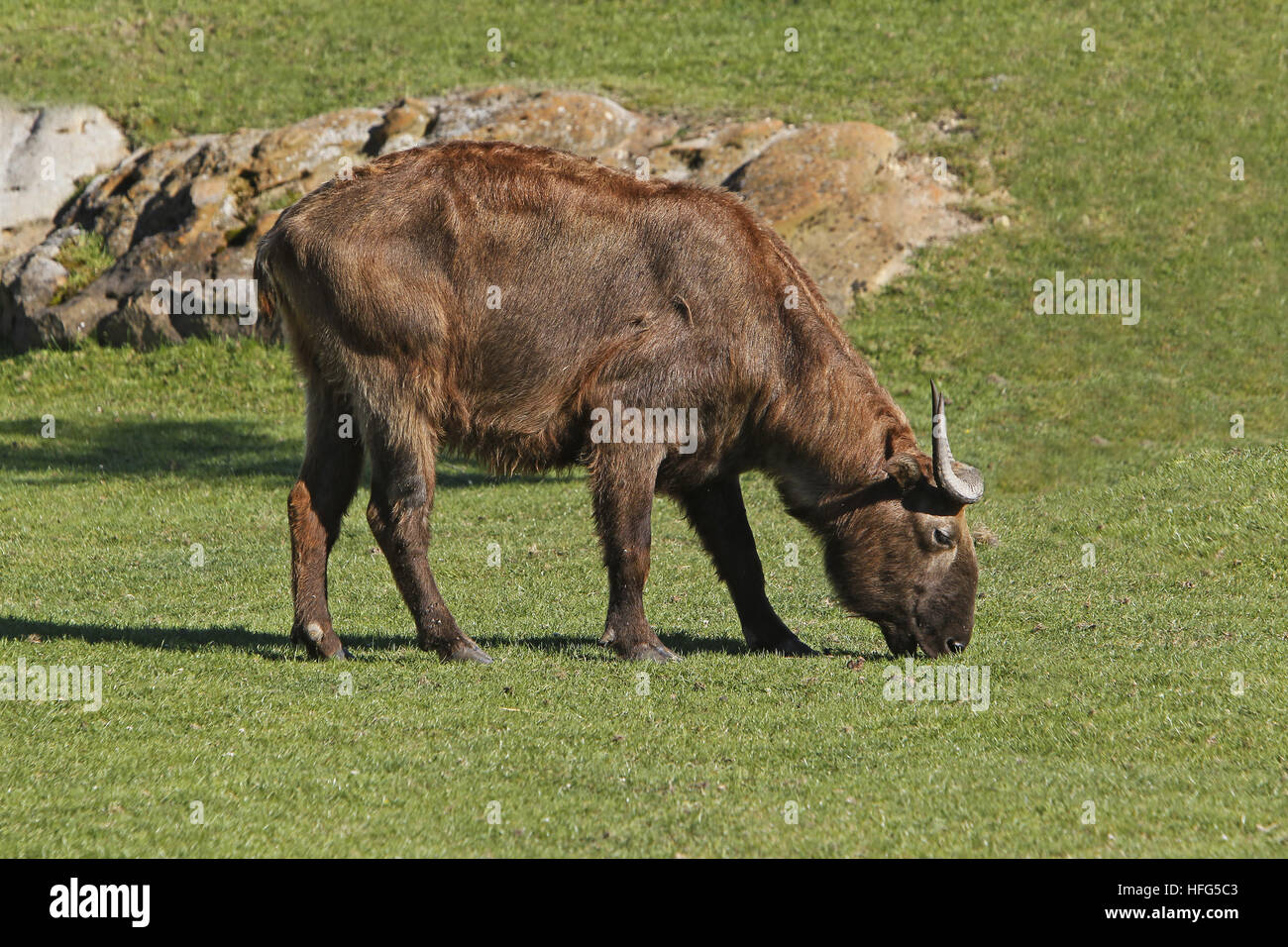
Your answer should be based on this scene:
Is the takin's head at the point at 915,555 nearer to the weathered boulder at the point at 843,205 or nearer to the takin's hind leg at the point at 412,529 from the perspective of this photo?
the takin's hind leg at the point at 412,529

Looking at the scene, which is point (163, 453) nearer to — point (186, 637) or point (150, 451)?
point (150, 451)

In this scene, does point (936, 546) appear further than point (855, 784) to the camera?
Yes

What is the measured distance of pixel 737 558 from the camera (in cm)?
882

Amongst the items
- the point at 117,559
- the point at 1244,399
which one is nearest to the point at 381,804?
the point at 117,559

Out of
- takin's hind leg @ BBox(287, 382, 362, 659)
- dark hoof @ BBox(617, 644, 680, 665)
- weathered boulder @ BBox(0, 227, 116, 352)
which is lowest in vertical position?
dark hoof @ BBox(617, 644, 680, 665)

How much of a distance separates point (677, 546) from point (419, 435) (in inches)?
196

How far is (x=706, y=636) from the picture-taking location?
30.3ft

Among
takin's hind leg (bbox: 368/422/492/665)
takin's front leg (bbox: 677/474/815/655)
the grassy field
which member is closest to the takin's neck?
takin's front leg (bbox: 677/474/815/655)

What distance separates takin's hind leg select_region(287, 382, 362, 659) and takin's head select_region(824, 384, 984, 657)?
9.81 feet

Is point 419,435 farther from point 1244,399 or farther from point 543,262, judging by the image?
point 1244,399

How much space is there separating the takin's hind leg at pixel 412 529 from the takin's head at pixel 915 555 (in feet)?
7.62

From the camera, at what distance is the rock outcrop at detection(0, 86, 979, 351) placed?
61.7ft

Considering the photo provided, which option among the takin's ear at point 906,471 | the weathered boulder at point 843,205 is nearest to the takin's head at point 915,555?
the takin's ear at point 906,471

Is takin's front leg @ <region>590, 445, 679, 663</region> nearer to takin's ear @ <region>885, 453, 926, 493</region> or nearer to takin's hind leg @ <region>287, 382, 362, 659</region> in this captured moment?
takin's ear @ <region>885, 453, 926, 493</region>
